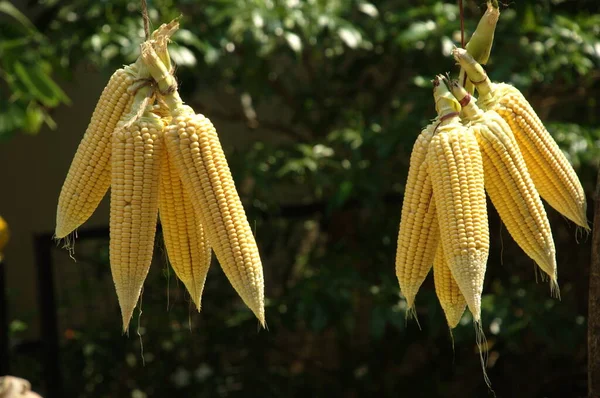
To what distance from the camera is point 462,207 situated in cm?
180

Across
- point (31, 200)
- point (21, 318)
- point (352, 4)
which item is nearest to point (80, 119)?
point (31, 200)

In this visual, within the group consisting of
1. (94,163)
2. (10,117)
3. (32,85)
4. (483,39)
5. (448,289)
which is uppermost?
(32,85)

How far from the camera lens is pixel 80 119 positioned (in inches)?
262

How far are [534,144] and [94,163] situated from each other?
100cm

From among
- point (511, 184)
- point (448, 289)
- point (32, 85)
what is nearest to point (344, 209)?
point (32, 85)

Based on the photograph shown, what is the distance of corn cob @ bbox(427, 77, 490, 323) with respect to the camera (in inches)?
70.7

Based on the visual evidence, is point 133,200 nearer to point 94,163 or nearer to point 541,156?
point 94,163

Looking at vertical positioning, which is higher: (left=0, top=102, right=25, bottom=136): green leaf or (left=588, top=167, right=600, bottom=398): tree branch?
(left=0, top=102, right=25, bottom=136): green leaf

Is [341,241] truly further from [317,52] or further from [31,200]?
[31,200]

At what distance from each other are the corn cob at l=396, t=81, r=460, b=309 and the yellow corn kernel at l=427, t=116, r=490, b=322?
0.16 ft

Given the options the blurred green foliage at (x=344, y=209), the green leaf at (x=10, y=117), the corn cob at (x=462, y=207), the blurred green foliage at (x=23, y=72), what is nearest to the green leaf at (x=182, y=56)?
the blurred green foliage at (x=344, y=209)

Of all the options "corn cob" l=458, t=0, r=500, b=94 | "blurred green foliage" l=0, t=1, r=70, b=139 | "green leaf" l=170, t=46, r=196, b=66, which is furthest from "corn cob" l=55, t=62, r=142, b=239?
"blurred green foliage" l=0, t=1, r=70, b=139

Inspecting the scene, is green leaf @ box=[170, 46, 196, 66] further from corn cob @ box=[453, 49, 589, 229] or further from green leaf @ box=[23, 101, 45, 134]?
corn cob @ box=[453, 49, 589, 229]

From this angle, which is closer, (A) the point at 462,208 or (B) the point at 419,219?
(A) the point at 462,208
